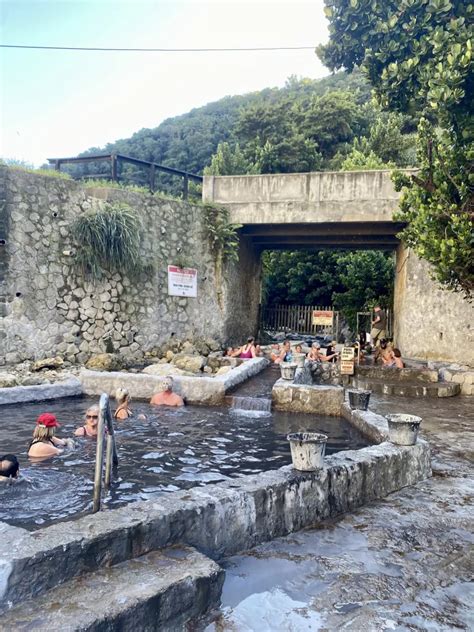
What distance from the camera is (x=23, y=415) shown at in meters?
8.62

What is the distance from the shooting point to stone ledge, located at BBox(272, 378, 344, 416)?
938 cm

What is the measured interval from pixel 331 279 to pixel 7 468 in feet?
75.5

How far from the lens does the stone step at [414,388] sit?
11.7 metres

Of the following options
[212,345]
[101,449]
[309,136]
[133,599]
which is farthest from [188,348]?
[309,136]

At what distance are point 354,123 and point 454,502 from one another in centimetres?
3289

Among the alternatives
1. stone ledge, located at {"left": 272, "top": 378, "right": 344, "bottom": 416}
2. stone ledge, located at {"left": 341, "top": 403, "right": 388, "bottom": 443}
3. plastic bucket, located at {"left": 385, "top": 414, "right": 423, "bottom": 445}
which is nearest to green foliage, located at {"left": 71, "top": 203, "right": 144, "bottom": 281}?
stone ledge, located at {"left": 272, "top": 378, "right": 344, "bottom": 416}

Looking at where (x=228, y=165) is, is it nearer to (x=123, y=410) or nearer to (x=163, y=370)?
(x=163, y=370)

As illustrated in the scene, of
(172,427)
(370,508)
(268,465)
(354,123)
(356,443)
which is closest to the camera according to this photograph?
(370,508)

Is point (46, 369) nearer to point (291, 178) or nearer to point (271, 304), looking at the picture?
point (291, 178)

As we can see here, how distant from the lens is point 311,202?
51.4 feet

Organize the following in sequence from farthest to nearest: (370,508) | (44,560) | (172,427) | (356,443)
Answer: (172,427), (356,443), (370,508), (44,560)

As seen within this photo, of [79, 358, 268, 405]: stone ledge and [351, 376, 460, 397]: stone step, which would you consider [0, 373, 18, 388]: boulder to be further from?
[351, 376, 460, 397]: stone step

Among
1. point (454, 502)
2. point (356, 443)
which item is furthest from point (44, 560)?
point (356, 443)

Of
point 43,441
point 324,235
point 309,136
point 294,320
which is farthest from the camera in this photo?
point 309,136
